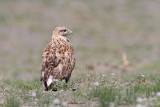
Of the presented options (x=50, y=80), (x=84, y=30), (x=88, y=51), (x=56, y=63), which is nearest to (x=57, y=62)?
(x=56, y=63)

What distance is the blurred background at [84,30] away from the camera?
22.4 metres

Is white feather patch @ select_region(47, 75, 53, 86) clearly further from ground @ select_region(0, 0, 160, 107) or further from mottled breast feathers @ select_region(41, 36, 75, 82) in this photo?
ground @ select_region(0, 0, 160, 107)

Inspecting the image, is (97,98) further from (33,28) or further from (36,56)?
(33,28)

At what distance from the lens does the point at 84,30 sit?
103ft

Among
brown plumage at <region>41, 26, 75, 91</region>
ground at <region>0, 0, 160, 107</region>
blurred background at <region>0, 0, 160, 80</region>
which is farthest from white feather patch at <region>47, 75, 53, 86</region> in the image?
blurred background at <region>0, 0, 160, 80</region>

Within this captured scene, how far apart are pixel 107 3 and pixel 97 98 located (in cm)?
2970

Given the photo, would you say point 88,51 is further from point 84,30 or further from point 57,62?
point 57,62

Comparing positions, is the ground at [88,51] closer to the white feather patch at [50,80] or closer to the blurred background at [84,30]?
the blurred background at [84,30]

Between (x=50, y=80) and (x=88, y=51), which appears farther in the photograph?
(x=88, y=51)

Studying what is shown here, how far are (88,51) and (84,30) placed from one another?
19.8ft

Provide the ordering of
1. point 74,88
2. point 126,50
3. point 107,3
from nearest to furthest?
1. point 74,88
2. point 126,50
3. point 107,3

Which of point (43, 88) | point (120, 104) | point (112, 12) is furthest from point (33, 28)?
point (120, 104)

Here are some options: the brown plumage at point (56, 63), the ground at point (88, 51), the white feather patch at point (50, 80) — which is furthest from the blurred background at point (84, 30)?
the white feather patch at point (50, 80)

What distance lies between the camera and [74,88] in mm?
10016
